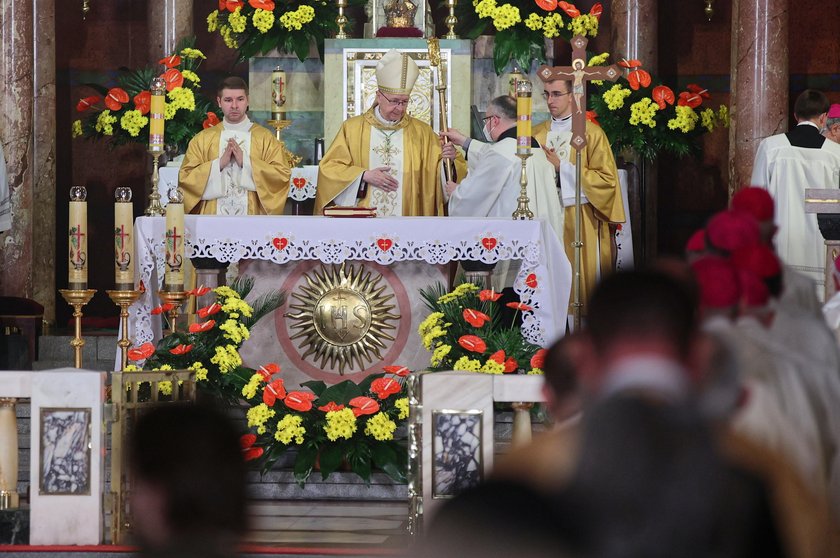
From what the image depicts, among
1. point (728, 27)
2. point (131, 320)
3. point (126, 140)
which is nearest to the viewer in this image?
point (131, 320)

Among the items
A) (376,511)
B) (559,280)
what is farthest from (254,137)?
(376,511)

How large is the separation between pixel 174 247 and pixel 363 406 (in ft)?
4.37

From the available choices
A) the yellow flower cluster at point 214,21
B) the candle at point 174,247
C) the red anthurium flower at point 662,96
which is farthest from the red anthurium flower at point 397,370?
the yellow flower cluster at point 214,21

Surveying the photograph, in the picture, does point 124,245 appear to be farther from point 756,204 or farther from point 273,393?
point 756,204

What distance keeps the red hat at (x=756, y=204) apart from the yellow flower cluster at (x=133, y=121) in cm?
767

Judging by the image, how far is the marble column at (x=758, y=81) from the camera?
33.4 ft

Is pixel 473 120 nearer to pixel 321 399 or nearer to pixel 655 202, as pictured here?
pixel 655 202

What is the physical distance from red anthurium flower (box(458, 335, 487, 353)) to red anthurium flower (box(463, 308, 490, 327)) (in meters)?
0.13

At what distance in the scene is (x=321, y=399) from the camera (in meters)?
7.02

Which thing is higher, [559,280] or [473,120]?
[473,120]

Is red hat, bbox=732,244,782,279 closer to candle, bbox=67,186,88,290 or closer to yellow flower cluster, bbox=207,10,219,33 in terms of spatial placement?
candle, bbox=67,186,88,290

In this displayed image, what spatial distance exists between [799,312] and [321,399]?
4.52 metres

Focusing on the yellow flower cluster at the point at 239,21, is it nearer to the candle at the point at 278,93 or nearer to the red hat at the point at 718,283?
the candle at the point at 278,93

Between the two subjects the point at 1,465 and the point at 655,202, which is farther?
the point at 655,202
